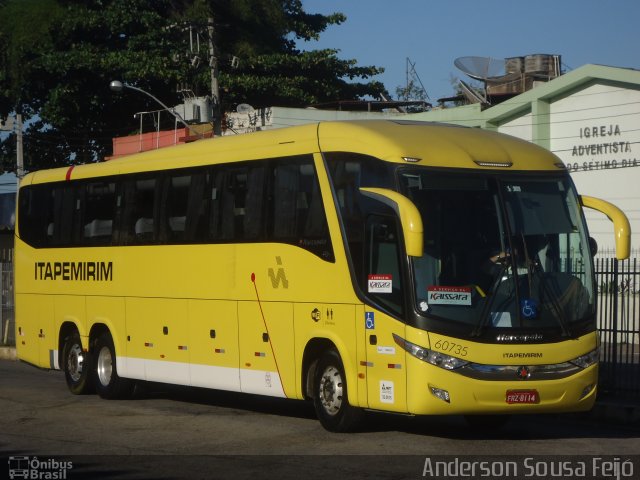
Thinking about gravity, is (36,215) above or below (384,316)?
above

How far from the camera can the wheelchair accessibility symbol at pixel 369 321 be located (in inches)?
502

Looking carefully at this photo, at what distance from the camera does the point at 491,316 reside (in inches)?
480

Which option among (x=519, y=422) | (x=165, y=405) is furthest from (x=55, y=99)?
(x=519, y=422)

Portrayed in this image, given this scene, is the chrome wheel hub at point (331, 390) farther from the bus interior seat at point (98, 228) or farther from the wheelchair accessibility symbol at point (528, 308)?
the bus interior seat at point (98, 228)

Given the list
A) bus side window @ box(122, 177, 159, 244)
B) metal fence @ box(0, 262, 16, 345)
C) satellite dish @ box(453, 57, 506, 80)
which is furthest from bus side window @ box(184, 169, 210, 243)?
satellite dish @ box(453, 57, 506, 80)

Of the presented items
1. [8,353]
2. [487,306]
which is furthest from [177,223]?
[8,353]

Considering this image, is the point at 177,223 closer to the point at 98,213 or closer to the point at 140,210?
the point at 140,210

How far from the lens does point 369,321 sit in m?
A: 12.8

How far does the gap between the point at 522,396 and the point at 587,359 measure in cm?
100

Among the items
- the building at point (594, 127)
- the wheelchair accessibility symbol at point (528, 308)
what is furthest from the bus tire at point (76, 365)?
the building at point (594, 127)

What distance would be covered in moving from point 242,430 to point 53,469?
329 cm

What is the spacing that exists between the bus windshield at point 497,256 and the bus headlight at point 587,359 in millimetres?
378

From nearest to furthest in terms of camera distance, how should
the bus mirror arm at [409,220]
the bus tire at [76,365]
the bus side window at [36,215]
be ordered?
the bus mirror arm at [409,220] → the bus tire at [76,365] → the bus side window at [36,215]

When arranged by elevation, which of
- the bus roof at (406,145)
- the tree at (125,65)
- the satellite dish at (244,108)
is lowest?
the bus roof at (406,145)
